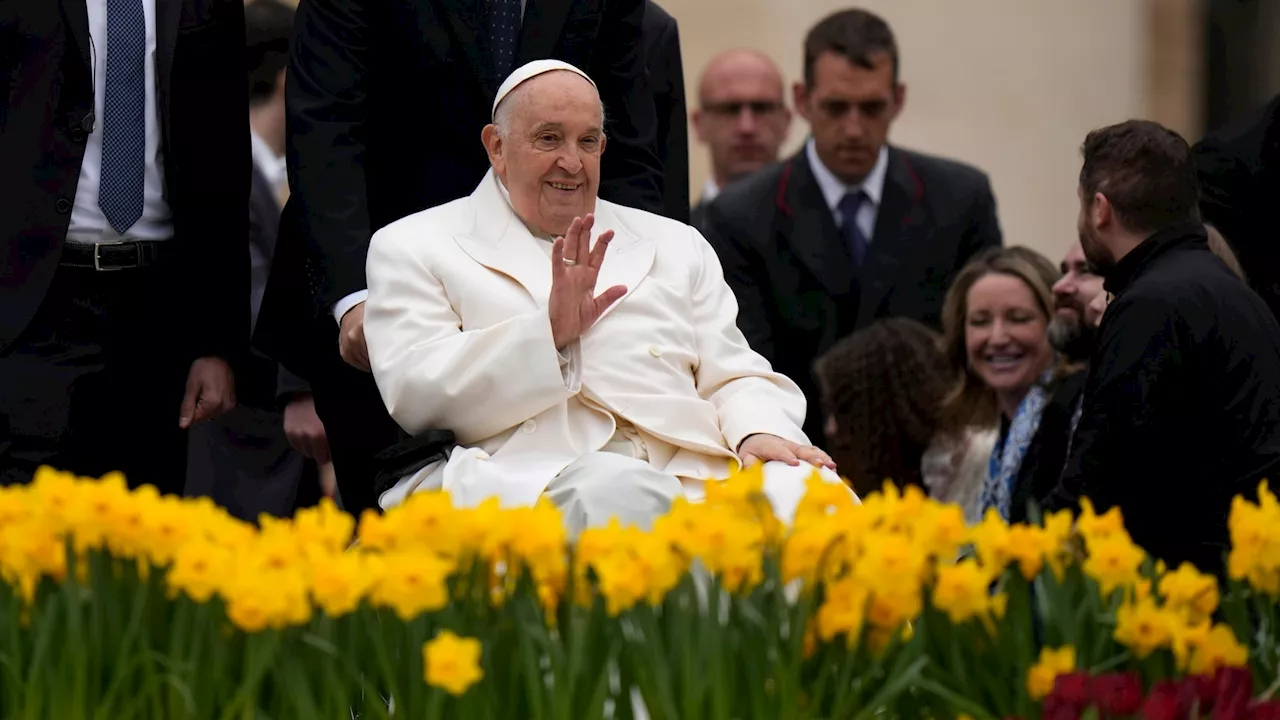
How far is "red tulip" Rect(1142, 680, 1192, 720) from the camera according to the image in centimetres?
314

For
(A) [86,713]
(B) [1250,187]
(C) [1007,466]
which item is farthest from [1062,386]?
(A) [86,713]

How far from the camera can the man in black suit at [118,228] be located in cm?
530

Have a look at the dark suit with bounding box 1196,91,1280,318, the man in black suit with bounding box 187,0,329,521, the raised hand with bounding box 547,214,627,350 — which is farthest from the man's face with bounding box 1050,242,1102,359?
the man in black suit with bounding box 187,0,329,521

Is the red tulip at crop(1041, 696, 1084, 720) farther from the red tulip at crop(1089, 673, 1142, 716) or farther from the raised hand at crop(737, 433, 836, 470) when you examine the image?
the raised hand at crop(737, 433, 836, 470)

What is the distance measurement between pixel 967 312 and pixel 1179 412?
1.93 meters

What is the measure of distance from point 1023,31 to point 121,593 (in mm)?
8824

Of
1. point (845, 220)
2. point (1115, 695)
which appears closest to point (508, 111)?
point (1115, 695)

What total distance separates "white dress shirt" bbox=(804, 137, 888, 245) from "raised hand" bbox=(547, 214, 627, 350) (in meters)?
3.05

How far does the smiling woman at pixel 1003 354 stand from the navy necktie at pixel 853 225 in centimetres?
50

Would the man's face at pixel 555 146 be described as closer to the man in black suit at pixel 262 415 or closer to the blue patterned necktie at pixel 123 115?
the blue patterned necktie at pixel 123 115

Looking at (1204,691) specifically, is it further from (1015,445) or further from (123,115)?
(1015,445)

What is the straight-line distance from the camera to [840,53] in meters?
7.85

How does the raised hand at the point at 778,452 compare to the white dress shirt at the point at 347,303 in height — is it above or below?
below

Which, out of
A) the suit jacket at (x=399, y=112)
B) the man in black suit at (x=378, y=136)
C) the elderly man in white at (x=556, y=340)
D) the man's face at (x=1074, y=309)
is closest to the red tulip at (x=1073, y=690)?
the elderly man in white at (x=556, y=340)
